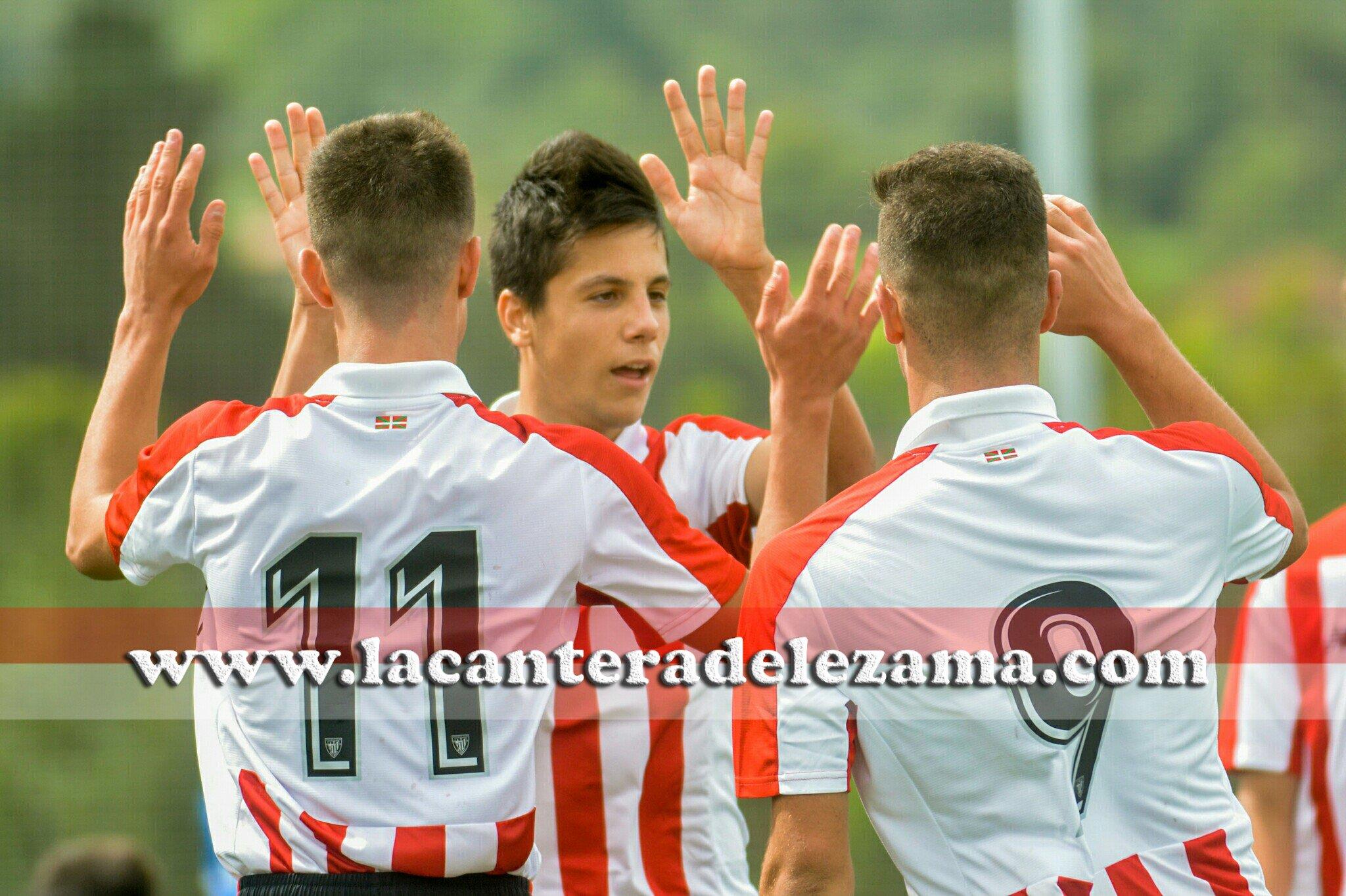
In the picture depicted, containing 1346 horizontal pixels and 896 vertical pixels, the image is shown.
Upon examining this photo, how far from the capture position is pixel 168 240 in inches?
93.2

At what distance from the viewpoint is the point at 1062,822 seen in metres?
1.75

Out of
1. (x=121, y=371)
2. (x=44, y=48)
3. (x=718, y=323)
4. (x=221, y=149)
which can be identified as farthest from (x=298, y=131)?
(x=44, y=48)

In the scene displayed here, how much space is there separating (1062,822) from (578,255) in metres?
1.58

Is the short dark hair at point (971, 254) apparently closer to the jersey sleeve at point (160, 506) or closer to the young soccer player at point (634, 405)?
the young soccer player at point (634, 405)

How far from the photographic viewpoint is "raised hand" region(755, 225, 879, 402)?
2156 mm

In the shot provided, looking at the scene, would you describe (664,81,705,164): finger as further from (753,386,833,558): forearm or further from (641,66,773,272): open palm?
(753,386,833,558): forearm

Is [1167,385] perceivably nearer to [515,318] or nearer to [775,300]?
[775,300]

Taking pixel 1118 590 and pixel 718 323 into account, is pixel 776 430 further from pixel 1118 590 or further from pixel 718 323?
pixel 718 323

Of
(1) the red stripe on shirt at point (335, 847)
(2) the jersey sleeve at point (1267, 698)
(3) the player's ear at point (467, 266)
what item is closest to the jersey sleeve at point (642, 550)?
(3) the player's ear at point (467, 266)

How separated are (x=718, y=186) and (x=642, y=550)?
0.85 meters

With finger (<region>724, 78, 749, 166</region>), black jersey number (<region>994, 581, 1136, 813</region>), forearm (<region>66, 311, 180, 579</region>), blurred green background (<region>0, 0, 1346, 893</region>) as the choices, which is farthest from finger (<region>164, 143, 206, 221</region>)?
blurred green background (<region>0, 0, 1346, 893</region>)

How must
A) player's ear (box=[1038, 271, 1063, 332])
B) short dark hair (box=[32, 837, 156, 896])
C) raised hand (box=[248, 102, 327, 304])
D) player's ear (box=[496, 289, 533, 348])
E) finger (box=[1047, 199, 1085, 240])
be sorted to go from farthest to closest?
short dark hair (box=[32, 837, 156, 896]), player's ear (box=[496, 289, 533, 348]), raised hand (box=[248, 102, 327, 304]), finger (box=[1047, 199, 1085, 240]), player's ear (box=[1038, 271, 1063, 332])

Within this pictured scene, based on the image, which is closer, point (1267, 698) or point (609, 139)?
point (1267, 698)

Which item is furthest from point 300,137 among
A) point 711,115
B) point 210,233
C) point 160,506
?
point 160,506
